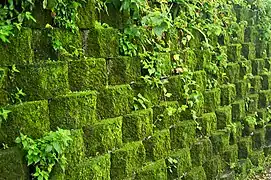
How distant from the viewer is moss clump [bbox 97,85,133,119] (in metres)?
2.68

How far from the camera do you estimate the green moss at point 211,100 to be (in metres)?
4.13

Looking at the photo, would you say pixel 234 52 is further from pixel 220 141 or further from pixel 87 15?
pixel 87 15

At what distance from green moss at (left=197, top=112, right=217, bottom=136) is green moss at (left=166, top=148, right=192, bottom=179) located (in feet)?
1.24

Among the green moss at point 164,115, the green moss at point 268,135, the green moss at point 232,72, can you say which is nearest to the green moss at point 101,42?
the green moss at point 164,115

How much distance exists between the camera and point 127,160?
286 centimetres

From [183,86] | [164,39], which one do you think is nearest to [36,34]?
[164,39]

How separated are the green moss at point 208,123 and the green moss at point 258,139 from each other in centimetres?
139

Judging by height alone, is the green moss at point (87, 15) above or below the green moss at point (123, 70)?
above

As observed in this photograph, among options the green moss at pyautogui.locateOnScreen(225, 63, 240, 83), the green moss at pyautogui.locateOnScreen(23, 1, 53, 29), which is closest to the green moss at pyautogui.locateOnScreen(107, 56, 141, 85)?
the green moss at pyautogui.locateOnScreen(23, 1, 53, 29)

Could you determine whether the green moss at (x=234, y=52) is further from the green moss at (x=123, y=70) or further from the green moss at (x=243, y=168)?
the green moss at (x=123, y=70)

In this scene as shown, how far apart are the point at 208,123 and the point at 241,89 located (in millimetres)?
1086

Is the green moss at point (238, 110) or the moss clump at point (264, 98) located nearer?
the green moss at point (238, 110)

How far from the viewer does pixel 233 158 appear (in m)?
4.77

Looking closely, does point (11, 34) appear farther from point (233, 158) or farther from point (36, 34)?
point (233, 158)
